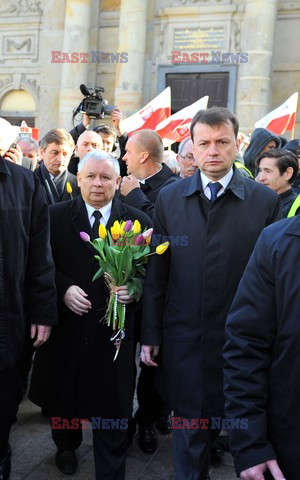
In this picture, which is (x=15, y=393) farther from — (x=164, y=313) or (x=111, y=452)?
(x=164, y=313)

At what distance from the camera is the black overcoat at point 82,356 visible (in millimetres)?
2951

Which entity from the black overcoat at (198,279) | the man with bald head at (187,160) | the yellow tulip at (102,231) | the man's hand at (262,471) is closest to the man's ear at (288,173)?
the man with bald head at (187,160)

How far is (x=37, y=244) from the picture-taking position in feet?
9.35

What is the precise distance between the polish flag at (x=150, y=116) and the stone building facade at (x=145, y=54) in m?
5.42

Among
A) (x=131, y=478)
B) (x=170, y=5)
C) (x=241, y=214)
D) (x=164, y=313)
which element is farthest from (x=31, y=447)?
(x=170, y=5)

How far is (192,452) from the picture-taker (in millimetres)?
2666

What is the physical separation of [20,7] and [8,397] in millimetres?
15967

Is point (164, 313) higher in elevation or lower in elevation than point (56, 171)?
lower

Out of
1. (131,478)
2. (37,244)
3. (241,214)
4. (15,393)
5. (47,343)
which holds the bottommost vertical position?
(131,478)

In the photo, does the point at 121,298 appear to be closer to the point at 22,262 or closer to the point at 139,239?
the point at 139,239

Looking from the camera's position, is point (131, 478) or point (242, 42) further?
point (242, 42)

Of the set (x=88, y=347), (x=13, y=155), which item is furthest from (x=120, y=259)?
(x=13, y=155)

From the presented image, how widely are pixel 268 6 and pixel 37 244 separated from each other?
39.7 ft

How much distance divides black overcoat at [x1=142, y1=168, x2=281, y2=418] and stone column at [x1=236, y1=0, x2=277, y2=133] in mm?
10669
